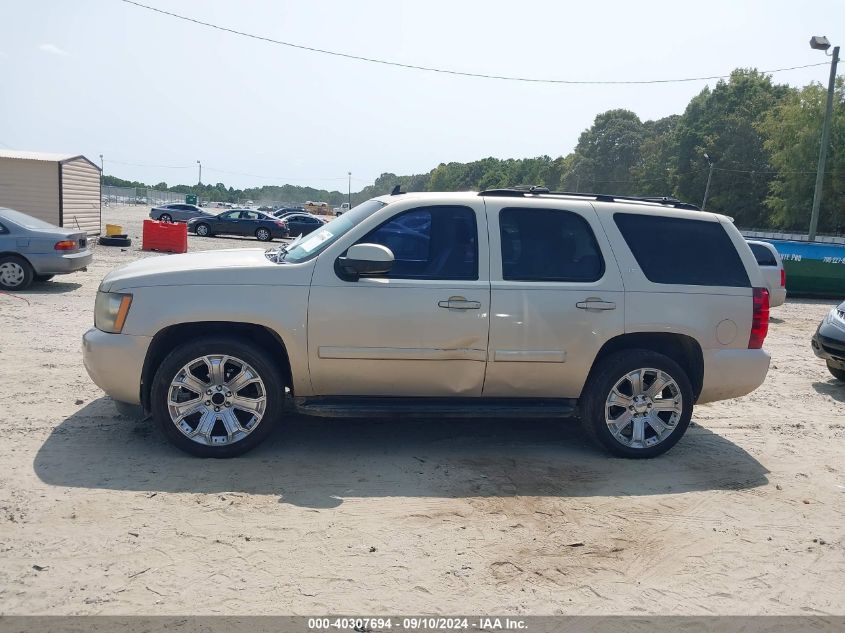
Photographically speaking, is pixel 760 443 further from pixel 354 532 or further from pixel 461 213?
pixel 354 532

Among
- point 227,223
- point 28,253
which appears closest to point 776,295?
point 28,253

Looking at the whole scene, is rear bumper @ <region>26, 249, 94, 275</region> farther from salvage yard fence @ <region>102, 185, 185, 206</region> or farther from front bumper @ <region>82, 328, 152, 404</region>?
salvage yard fence @ <region>102, 185, 185, 206</region>

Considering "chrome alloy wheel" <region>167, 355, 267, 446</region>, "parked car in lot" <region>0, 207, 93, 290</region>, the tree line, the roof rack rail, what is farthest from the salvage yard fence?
the roof rack rail

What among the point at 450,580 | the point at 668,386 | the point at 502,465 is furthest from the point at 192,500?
the point at 668,386

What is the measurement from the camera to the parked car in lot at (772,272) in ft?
44.2

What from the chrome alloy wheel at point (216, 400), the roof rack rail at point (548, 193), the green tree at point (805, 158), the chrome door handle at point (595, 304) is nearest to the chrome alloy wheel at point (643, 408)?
the chrome door handle at point (595, 304)

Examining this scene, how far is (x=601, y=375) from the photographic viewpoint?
5418 millimetres

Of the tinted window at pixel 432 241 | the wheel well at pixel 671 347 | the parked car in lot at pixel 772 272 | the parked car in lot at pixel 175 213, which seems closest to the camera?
the tinted window at pixel 432 241

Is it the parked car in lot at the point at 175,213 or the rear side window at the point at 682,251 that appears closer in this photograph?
the rear side window at the point at 682,251

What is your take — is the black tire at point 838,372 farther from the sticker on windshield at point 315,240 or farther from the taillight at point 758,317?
the sticker on windshield at point 315,240

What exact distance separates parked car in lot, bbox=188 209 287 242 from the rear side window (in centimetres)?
2960

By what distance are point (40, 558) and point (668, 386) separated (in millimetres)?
4212

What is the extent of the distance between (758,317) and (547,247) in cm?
173

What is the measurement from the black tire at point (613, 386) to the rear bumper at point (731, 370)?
24 centimetres
